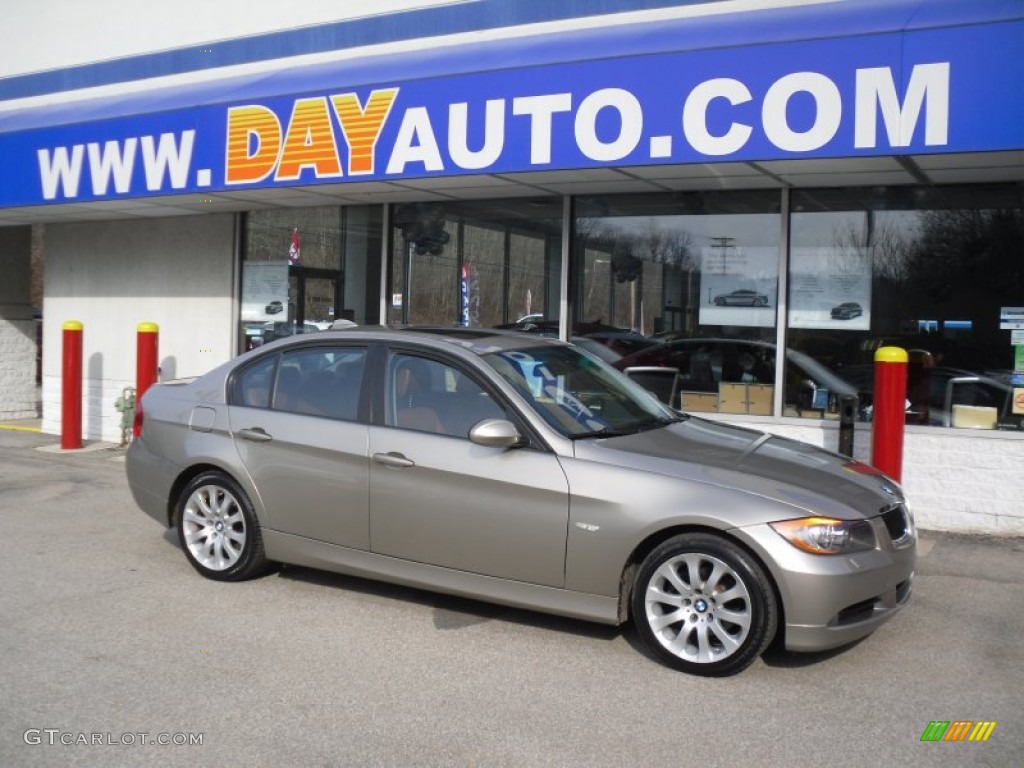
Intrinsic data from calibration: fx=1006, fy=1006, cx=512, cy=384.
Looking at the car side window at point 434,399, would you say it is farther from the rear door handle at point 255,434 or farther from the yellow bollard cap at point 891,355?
the yellow bollard cap at point 891,355

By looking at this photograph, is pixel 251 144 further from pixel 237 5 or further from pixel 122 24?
pixel 122 24

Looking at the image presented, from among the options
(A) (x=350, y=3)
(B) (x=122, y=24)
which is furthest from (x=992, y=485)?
(B) (x=122, y=24)

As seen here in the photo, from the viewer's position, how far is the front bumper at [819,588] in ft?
15.0

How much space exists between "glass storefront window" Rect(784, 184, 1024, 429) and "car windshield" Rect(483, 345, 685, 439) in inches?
122

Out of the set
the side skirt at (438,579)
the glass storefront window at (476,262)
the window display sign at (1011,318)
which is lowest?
the side skirt at (438,579)

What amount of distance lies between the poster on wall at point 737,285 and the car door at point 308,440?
428 centimetres

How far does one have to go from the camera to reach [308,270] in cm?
1173

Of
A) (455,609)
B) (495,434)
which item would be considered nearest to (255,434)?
(455,609)

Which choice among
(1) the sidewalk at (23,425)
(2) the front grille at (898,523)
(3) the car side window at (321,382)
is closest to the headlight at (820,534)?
(2) the front grille at (898,523)

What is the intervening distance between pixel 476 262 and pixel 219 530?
5058mm

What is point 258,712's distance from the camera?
14.2 ft

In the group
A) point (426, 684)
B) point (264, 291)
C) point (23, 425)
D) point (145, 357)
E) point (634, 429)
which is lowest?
point (426, 684)

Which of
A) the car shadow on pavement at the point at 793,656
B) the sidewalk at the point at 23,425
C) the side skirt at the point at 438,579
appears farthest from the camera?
the sidewalk at the point at 23,425

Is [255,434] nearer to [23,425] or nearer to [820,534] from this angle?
[820,534]
